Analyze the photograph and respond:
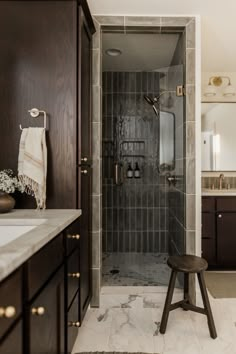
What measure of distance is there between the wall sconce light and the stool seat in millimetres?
2312

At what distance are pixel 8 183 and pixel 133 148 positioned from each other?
7.03ft

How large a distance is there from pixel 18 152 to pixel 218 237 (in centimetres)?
234

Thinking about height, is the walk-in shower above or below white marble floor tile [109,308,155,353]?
above

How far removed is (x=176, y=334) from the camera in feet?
6.16

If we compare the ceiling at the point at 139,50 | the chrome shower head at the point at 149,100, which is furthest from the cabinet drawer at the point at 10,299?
the chrome shower head at the point at 149,100

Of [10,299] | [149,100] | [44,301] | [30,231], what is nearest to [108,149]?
[149,100]

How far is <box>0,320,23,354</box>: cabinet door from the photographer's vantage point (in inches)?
29.3

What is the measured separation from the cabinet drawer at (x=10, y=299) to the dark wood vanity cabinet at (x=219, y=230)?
8.35 ft

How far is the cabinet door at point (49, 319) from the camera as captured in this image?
0.95 meters

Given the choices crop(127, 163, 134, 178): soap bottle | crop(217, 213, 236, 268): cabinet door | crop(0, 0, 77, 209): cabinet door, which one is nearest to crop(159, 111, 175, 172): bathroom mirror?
crop(127, 163, 134, 178): soap bottle

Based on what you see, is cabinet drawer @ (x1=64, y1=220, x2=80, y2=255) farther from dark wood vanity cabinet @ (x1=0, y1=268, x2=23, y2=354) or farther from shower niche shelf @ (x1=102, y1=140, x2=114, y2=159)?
shower niche shelf @ (x1=102, y1=140, x2=114, y2=159)

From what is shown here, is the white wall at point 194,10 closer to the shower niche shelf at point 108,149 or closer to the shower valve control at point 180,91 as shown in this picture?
the shower valve control at point 180,91

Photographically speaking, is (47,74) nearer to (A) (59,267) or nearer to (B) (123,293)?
(A) (59,267)

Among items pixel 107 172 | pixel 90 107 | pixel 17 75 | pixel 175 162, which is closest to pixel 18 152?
pixel 17 75
